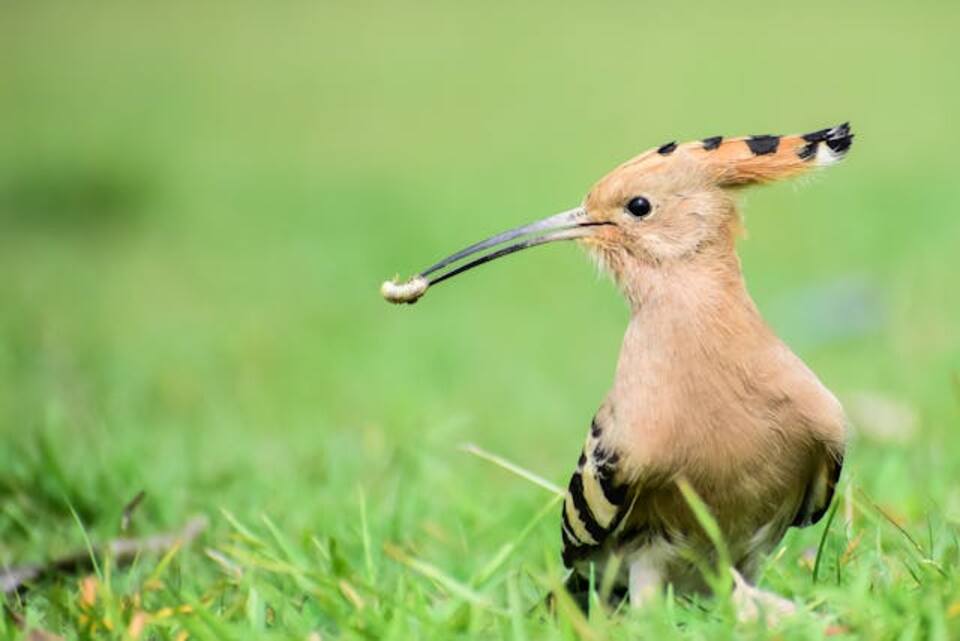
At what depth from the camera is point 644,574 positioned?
2.88 m

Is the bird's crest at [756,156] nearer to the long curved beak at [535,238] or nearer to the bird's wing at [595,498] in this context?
the long curved beak at [535,238]

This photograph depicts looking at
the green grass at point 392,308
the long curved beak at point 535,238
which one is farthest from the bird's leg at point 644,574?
the long curved beak at point 535,238

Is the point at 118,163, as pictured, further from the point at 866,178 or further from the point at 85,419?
the point at 85,419

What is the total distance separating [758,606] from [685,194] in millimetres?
887

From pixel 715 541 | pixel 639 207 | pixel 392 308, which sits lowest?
pixel 392 308

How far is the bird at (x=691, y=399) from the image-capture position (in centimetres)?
273

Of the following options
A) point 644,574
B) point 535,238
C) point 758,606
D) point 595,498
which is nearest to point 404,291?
point 535,238

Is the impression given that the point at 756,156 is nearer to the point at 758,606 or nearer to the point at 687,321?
the point at 687,321

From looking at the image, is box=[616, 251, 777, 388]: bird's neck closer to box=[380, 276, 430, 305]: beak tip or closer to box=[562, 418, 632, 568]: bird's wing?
box=[562, 418, 632, 568]: bird's wing

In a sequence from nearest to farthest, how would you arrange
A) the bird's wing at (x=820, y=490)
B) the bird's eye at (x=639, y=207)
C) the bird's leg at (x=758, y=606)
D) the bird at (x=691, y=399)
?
the bird's leg at (x=758, y=606), the bird at (x=691, y=399), the bird's wing at (x=820, y=490), the bird's eye at (x=639, y=207)

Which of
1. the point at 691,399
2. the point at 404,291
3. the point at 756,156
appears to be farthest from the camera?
the point at 404,291

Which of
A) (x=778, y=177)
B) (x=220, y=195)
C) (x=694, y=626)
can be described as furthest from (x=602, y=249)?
(x=220, y=195)

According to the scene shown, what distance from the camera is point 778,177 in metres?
2.94

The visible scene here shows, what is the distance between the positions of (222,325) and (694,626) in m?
4.25
